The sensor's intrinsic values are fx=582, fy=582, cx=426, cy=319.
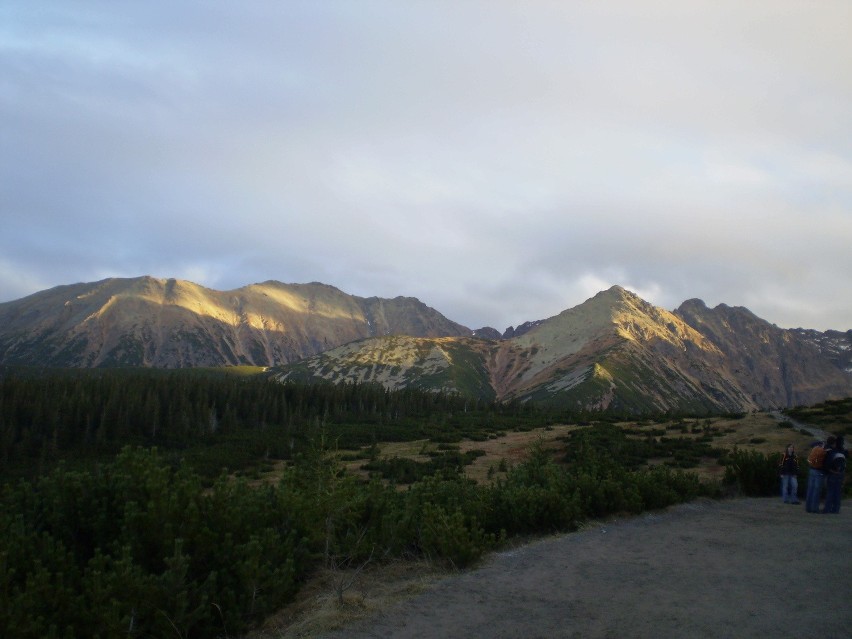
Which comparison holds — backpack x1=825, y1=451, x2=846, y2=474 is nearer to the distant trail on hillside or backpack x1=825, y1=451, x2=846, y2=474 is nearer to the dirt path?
the dirt path

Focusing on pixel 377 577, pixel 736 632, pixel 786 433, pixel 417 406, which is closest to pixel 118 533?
pixel 377 577

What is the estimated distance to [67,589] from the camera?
7.35 m

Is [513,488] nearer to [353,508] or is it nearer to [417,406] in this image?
→ [353,508]

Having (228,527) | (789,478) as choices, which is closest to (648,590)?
(228,527)

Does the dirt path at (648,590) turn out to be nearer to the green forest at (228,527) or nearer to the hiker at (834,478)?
the green forest at (228,527)

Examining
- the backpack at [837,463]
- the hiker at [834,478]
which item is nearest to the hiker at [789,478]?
the hiker at [834,478]

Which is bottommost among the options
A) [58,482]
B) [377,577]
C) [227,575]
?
[377,577]

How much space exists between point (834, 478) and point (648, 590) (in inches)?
459

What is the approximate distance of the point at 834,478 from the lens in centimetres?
1767

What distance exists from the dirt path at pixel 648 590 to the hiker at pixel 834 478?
393 centimetres

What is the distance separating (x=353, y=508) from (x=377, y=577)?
1.78 m

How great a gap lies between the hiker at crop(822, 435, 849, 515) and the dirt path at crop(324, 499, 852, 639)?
3.93 metres

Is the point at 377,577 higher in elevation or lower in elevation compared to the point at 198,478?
lower

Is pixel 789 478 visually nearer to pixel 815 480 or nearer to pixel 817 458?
pixel 815 480
